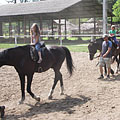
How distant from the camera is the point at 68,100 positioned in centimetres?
532

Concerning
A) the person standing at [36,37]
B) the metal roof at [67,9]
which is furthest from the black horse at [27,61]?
the metal roof at [67,9]

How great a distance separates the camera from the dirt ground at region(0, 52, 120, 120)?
14.0 ft

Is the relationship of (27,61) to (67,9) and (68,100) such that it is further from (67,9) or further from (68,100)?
(67,9)

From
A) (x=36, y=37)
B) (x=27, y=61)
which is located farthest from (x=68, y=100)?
(x=36, y=37)

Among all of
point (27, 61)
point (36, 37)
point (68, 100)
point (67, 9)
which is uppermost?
point (67, 9)

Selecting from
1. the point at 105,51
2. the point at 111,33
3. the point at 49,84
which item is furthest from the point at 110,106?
the point at 111,33

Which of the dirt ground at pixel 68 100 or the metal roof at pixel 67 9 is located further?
the metal roof at pixel 67 9

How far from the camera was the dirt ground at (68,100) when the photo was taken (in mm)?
4262

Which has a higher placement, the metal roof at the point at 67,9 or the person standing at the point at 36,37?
the metal roof at the point at 67,9

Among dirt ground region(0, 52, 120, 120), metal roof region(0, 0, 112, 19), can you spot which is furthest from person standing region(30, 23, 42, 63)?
metal roof region(0, 0, 112, 19)

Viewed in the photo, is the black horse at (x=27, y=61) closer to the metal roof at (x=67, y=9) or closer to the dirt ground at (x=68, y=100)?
the dirt ground at (x=68, y=100)

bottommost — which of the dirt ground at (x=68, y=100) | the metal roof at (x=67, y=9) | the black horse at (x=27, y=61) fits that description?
the dirt ground at (x=68, y=100)

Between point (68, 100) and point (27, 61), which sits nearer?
point (27, 61)

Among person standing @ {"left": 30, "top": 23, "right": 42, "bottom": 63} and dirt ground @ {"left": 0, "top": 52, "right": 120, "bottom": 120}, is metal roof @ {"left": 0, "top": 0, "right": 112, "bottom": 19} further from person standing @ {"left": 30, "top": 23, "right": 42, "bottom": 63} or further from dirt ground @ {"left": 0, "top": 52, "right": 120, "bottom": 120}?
person standing @ {"left": 30, "top": 23, "right": 42, "bottom": 63}
